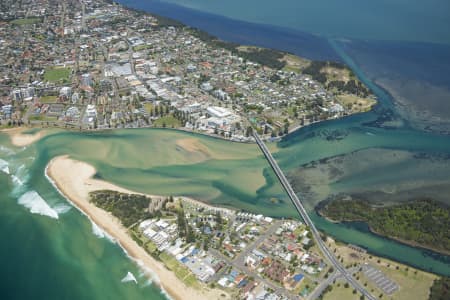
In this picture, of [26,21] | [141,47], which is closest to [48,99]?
[141,47]

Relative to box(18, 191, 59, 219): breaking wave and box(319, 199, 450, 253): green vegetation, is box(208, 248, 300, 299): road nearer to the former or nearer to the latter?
box(319, 199, 450, 253): green vegetation

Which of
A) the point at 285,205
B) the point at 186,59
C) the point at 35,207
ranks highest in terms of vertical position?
the point at 186,59

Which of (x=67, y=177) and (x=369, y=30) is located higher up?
(x=369, y=30)

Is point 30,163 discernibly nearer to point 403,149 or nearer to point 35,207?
point 35,207

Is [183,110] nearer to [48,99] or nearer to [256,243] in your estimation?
[48,99]

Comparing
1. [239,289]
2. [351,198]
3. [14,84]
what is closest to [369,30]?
[351,198]

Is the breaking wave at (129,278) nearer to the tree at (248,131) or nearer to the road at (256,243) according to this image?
the road at (256,243)

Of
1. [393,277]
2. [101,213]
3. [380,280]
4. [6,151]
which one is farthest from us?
[6,151]

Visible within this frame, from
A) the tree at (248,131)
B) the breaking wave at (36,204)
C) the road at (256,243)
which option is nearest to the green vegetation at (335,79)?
the tree at (248,131)
